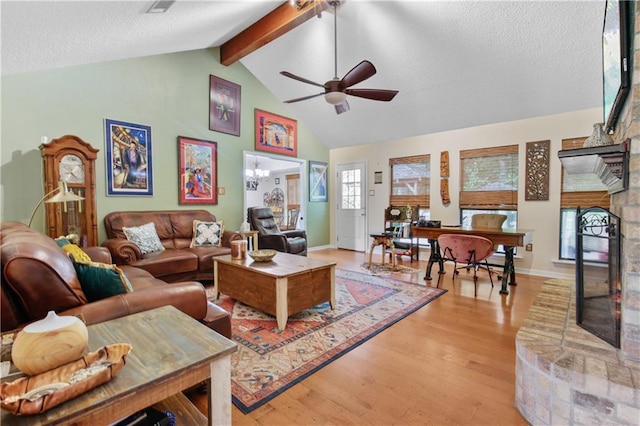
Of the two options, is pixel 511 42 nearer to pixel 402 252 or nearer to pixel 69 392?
pixel 402 252

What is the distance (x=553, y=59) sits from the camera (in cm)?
343

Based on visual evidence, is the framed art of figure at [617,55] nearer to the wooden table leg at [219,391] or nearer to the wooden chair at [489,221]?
the wooden table leg at [219,391]

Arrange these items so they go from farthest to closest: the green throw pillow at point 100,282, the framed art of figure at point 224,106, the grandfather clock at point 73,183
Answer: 1. the framed art of figure at point 224,106
2. the grandfather clock at point 73,183
3. the green throw pillow at point 100,282

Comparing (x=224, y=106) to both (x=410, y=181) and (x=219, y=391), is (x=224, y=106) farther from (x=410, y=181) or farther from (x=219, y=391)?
(x=219, y=391)

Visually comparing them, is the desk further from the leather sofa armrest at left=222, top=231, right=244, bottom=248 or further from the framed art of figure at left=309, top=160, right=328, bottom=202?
the framed art of figure at left=309, top=160, right=328, bottom=202

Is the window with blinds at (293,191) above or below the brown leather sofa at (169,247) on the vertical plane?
above

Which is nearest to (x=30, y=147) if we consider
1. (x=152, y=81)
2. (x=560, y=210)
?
(x=152, y=81)

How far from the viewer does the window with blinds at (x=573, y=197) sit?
13.2ft

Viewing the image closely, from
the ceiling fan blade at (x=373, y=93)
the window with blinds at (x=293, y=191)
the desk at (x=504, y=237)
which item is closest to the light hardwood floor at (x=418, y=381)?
the desk at (x=504, y=237)

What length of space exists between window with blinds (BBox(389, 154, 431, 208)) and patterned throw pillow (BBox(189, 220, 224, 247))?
351 cm

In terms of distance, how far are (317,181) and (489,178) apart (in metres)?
3.43

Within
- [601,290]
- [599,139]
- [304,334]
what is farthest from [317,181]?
[599,139]

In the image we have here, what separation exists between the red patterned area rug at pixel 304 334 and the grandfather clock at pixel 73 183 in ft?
6.09

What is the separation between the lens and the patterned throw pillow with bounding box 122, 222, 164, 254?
374 centimetres
